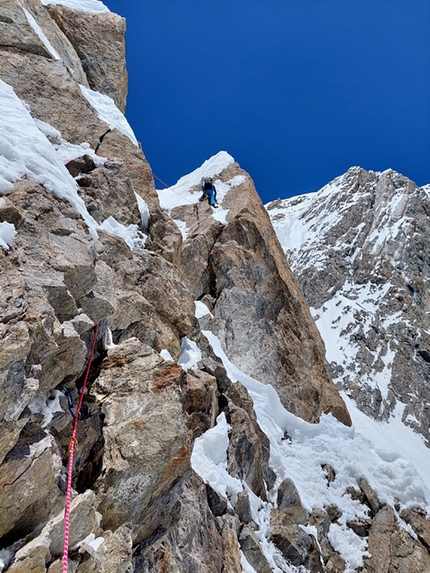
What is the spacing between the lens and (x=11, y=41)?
46.2ft

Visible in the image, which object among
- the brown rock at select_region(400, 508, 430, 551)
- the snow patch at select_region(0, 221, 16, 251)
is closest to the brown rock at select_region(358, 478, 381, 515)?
the brown rock at select_region(400, 508, 430, 551)

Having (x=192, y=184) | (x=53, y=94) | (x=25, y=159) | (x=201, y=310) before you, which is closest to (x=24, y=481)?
(x=25, y=159)

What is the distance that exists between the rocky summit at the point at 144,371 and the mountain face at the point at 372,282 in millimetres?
43104

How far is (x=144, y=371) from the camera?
7.92 meters

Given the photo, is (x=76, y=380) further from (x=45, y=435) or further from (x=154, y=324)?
(x=154, y=324)

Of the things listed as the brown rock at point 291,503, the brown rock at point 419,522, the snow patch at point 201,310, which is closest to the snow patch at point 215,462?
the brown rock at point 291,503

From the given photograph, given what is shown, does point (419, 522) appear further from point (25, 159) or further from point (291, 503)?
point (25, 159)

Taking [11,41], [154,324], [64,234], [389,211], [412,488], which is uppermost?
[389,211]

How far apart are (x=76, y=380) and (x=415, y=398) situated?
64888 millimetres

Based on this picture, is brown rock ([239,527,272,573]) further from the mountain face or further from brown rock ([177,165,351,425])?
the mountain face

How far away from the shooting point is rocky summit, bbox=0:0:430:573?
577 centimetres

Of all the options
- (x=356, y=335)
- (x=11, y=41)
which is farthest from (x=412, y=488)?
(x=356, y=335)

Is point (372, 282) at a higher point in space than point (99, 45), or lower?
higher

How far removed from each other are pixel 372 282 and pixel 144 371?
3381 inches
